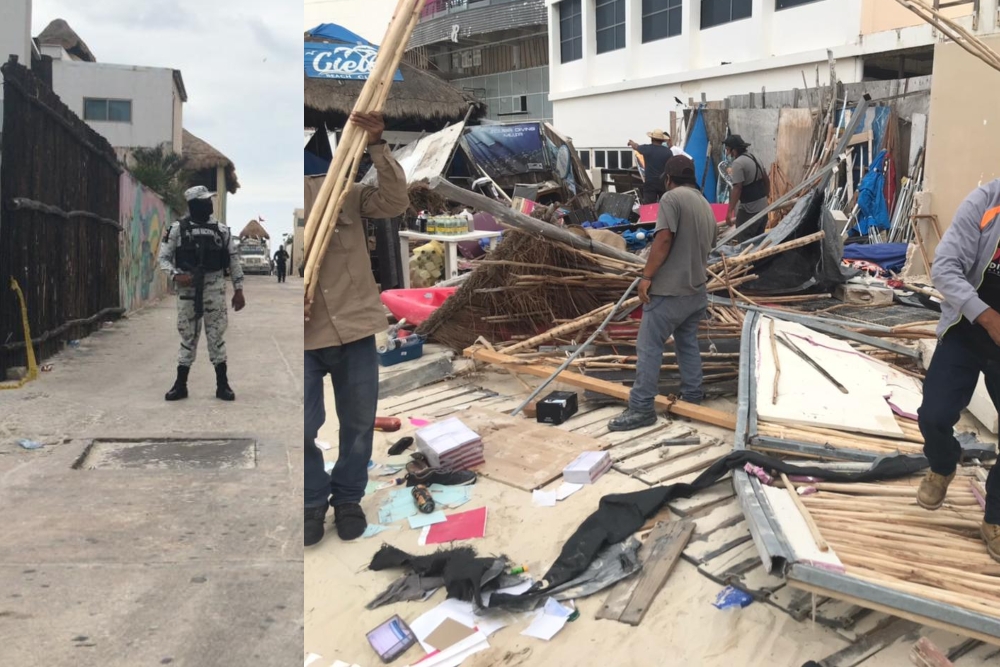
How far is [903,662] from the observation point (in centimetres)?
252

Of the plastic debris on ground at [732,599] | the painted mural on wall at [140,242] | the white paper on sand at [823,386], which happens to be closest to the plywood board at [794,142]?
the white paper on sand at [823,386]

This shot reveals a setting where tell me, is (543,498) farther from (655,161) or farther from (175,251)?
(655,161)

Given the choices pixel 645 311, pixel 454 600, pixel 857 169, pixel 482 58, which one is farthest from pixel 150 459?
pixel 482 58

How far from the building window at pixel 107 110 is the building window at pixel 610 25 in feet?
66.8

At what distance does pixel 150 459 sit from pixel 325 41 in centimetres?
93

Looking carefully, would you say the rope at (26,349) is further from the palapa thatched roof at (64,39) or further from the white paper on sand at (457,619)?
the white paper on sand at (457,619)

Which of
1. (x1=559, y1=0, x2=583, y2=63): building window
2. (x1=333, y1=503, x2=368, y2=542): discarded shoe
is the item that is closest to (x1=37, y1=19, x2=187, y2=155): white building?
(x1=333, y1=503, x2=368, y2=542): discarded shoe

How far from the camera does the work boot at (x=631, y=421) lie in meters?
4.78

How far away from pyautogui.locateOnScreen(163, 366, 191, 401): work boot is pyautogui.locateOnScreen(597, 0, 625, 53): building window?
20.3 meters

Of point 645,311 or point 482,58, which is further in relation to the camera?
point 482,58

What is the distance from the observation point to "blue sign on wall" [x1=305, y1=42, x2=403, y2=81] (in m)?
1.21

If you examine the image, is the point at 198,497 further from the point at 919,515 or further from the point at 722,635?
the point at 919,515

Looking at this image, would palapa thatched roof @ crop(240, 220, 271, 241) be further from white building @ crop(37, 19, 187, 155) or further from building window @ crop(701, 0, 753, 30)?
building window @ crop(701, 0, 753, 30)

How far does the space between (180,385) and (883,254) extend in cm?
944
